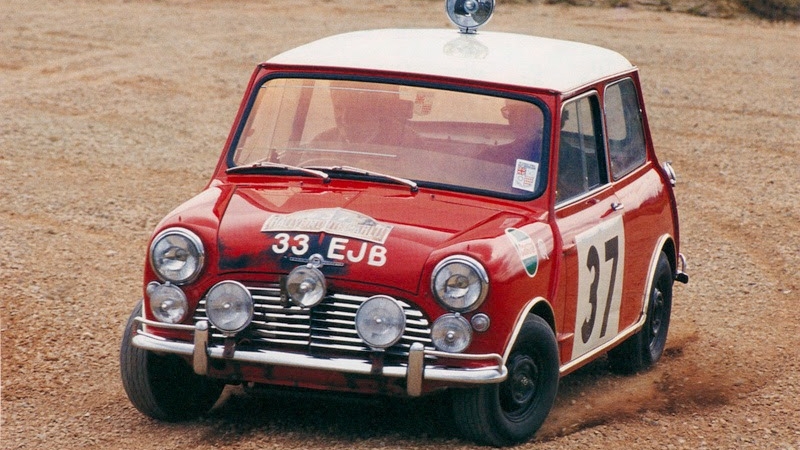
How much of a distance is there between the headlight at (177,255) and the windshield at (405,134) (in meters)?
0.87

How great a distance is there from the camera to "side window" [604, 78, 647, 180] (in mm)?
6871

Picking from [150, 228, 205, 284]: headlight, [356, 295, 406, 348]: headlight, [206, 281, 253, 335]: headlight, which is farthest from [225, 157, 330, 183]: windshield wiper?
[356, 295, 406, 348]: headlight

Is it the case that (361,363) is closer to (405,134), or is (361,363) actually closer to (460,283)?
(460,283)

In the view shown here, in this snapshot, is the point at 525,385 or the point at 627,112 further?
the point at 627,112

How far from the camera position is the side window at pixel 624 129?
6871 mm

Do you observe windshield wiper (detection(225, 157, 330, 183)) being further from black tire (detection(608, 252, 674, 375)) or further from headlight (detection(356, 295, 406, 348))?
black tire (detection(608, 252, 674, 375))

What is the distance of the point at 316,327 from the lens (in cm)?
526

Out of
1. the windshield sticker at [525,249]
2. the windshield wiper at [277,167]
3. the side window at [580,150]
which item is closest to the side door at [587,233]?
the side window at [580,150]

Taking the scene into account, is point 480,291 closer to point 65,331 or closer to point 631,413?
point 631,413

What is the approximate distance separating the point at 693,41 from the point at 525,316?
56.7 feet

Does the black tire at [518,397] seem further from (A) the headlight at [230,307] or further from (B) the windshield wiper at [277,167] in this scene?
(B) the windshield wiper at [277,167]

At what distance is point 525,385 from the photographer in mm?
5570

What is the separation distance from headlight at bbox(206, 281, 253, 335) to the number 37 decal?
1.55 m

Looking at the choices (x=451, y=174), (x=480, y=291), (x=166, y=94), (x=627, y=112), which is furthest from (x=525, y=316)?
(x=166, y=94)
